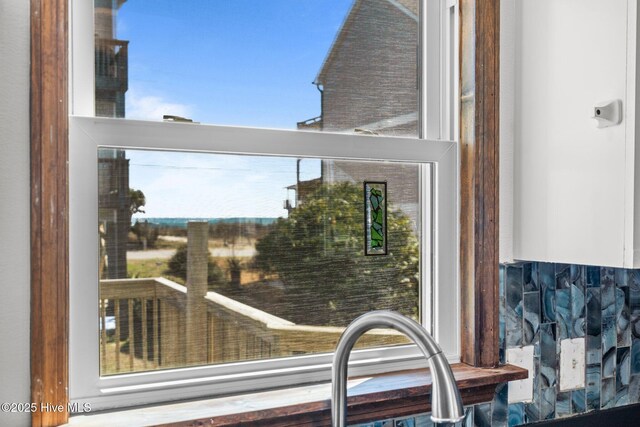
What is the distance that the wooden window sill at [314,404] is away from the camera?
1.01 metres

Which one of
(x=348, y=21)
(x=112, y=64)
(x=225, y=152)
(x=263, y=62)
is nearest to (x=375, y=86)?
(x=348, y=21)

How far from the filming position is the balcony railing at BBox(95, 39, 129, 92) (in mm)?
1070

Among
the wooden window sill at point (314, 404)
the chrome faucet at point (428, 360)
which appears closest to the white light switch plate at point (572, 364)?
the wooden window sill at point (314, 404)

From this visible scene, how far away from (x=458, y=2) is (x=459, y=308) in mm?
755

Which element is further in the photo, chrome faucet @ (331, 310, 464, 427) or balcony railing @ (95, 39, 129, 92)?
balcony railing @ (95, 39, 129, 92)

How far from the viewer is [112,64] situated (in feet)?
3.55

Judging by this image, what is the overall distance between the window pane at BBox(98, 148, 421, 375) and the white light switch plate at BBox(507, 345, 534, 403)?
0.26 metres

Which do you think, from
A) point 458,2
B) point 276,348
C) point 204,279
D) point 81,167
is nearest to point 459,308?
point 276,348

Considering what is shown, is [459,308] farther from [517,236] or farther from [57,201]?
[57,201]

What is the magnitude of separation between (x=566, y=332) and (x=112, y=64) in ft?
4.14

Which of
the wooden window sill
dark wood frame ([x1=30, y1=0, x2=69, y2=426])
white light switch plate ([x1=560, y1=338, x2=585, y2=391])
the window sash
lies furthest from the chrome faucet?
white light switch plate ([x1=560, y1=338, x2=585, y2=391])

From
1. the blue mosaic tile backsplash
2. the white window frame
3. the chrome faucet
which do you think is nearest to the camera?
the chrome faucet

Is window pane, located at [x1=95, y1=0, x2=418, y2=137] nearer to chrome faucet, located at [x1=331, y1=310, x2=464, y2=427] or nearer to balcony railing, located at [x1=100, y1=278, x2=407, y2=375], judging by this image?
balcony railing, located at [x1=100, y1=278, x2=407, y2=375]
